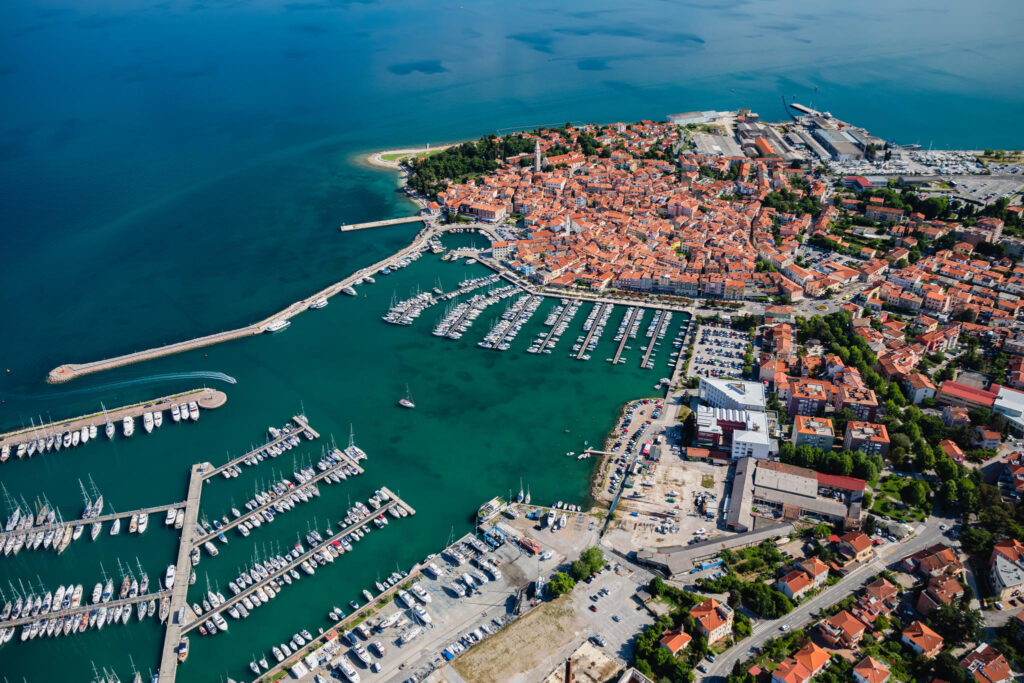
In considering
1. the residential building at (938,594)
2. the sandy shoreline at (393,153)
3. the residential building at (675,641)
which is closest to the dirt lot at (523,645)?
the residential building at (675,641)

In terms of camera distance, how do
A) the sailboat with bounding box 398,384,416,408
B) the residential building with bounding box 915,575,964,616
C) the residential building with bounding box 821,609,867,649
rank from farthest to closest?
the sailboat with bounding box 398,384,416,408 → the residential building with bounding box 915,575,964,616 → the residential building with bounding box 821,609,867,649

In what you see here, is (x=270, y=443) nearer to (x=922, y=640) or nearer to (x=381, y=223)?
(x=922, y=640)

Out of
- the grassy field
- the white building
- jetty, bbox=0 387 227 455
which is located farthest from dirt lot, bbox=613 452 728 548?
jetty, bbox=0 387 227 455

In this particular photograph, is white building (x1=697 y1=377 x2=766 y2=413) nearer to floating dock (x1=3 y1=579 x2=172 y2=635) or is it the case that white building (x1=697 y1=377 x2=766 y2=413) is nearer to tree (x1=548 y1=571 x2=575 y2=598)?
tree (x1=548 y1=571 x2=575 y2=598)

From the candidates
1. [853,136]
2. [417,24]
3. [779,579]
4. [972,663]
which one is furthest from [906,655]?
[417,24]

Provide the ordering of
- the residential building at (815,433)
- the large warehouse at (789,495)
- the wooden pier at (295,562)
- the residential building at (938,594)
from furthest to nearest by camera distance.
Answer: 1. the residential building at (815,433)
2. the large warehouse at (789,495)
3. the wooden pier at (295,562)
4. the residential building at (938,594)

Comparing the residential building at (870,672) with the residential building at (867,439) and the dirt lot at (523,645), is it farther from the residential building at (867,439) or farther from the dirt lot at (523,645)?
the residential building at (867,439)

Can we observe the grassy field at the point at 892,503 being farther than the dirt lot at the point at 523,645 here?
Yes
